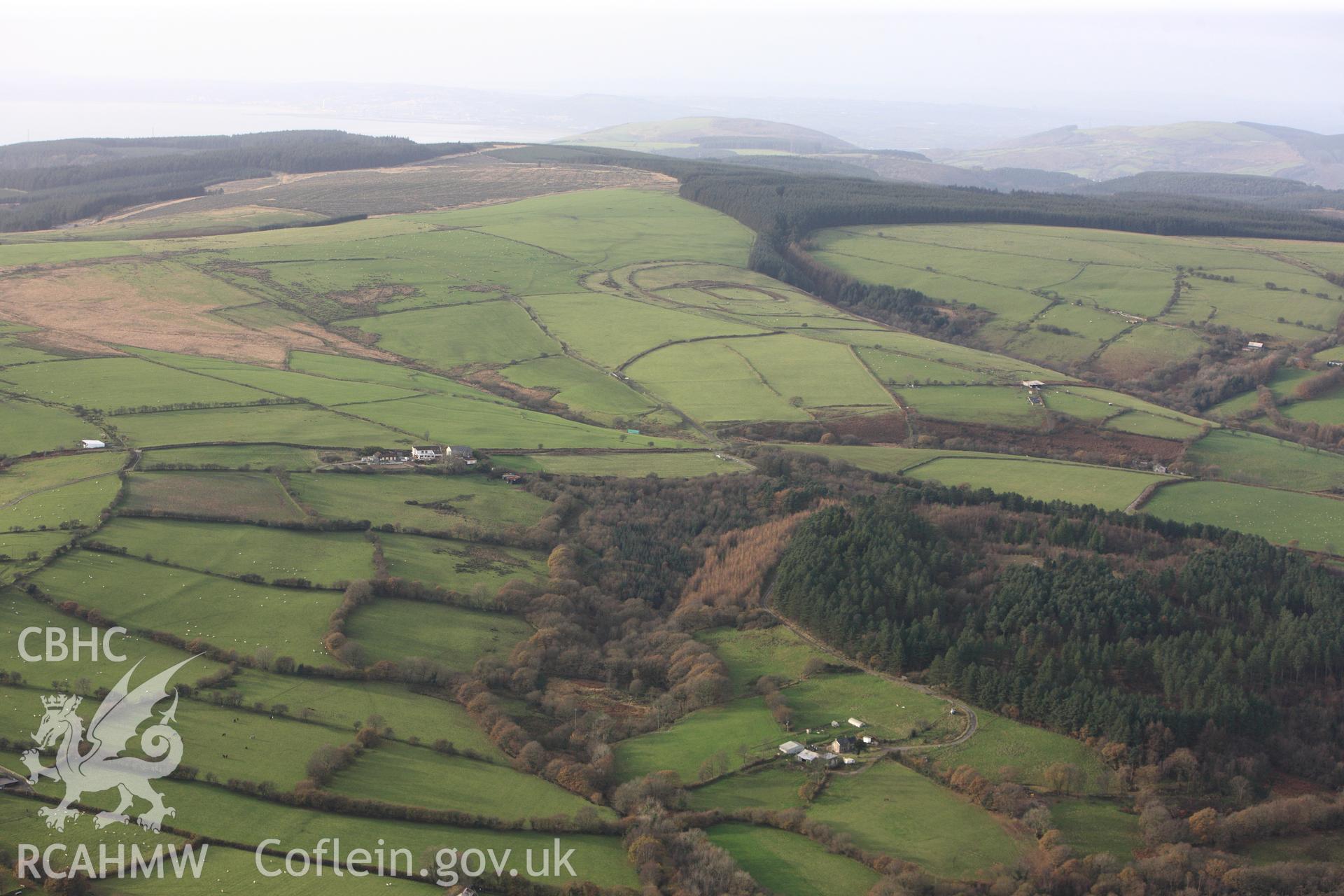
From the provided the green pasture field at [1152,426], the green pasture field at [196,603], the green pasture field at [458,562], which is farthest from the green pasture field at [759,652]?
the green pasture field at [1152,426]

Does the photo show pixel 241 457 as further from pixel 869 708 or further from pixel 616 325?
pixel 616 325

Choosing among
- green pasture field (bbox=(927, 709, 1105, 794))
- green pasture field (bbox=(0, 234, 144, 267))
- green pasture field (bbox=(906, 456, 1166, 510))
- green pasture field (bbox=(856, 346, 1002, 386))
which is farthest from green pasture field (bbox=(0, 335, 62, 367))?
green pasture field (bbox=(927, 709, 1105, 794))

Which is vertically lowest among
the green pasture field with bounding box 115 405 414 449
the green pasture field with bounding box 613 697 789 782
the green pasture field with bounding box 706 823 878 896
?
the green pasture field with bounding box 706 823 878 896

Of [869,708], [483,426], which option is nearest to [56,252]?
[483,426]

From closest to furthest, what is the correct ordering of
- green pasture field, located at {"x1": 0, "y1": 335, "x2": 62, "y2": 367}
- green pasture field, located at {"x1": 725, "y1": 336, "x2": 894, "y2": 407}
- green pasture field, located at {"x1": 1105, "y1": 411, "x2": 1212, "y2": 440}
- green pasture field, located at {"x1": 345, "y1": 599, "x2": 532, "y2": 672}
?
green pasture field, located at {"x1": 345, "y1": 599, "x2": 532, "y2": 672}, green pasture field, located at {"x1": 0, "y1": 335, "x2": 62, "y2": 367}, green pasture field, located at {"x1": 1105, "y1": 411, "x2": 1212, "y2": 440}, green pasture field, located at {"x1": 725, "y1": 336, "x2": 894, "y2": 407}

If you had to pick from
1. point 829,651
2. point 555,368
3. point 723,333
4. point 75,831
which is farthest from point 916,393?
point 75,831

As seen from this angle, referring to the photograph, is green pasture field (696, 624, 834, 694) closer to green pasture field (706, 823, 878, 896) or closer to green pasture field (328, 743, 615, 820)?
green pasture field (706, 823, 878, 896)
